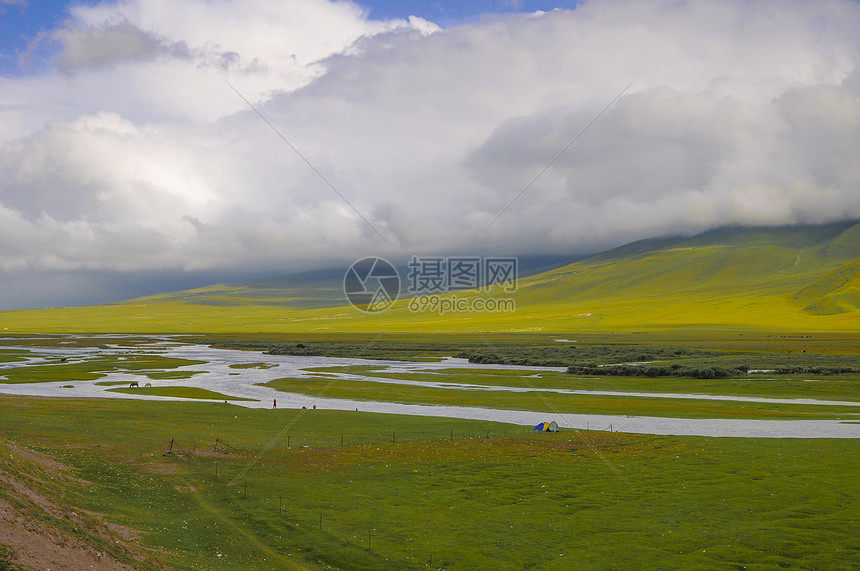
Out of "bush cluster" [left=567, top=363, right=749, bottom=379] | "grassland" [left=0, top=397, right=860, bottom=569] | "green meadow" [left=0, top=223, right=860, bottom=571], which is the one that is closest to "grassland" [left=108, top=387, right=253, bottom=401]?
"green meadow" [left=0, top=223, right=860, bottom=571]


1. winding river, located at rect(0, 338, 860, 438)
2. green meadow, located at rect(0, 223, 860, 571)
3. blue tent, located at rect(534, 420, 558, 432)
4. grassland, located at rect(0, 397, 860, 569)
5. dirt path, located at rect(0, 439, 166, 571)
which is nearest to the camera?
dirt path, located at rect(0, 439, 166, 571)

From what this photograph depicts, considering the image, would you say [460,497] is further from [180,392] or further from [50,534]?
[180,392]

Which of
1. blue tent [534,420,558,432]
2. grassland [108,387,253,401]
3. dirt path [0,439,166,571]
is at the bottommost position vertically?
grassland [108,387,253,401]

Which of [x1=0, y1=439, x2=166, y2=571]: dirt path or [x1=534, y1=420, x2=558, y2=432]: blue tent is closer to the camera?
[x1=0, y1=439, x2=166, y2=571]: dirt path

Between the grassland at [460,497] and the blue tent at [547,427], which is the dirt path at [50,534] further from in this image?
the blue tent at [547,427]

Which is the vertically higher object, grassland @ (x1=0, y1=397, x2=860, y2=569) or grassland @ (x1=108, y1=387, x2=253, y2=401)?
grassland @ (x1=0, y1=397, x2=860, y2=569)

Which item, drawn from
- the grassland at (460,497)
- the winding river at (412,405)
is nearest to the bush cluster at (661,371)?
the winding river at (412,405)

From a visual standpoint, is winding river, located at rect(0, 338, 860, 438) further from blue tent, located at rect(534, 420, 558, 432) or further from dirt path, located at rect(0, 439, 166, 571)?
dirt path, located at rect(0, 439, 166, 571)

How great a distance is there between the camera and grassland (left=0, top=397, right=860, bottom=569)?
67.1ft

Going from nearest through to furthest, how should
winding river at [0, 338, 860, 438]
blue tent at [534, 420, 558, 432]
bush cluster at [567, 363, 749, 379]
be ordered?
blue tent at [534, 420, 558, 432], winding river at [0, 338, 860, 438], bush cluster at [567, 363, 749, 379]

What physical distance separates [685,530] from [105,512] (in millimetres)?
20477

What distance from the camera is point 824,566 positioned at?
18984 millimetres

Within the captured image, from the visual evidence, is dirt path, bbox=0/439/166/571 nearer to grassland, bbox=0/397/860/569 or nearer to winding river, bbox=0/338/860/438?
grassland, bbox=0/397/860/569

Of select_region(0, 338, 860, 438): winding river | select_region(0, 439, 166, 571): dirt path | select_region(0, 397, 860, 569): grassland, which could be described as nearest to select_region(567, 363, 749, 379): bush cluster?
select_region(0, 338, 860, 438): winding river
